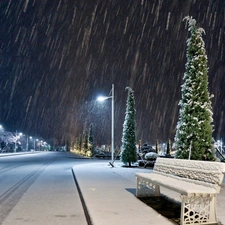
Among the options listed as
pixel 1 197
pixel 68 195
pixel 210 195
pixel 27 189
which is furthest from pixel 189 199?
pixel 27 189

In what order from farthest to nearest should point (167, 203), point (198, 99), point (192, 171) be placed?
point (198, 99) → point (167, 203) → point (192, 171)

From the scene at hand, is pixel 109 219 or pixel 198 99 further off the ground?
pixel 198 99

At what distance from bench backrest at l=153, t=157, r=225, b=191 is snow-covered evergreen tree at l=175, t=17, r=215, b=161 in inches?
188

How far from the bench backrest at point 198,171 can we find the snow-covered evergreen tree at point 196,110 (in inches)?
188

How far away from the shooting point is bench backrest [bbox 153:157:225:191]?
22.5ft

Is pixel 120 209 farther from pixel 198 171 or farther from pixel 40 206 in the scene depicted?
pixel 40 206

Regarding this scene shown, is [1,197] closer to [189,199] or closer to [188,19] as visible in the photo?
[189,199]

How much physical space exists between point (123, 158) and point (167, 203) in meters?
17.2

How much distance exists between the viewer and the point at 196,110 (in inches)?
594

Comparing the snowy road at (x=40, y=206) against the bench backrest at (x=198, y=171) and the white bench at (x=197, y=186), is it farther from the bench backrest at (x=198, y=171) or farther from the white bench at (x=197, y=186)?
the bench backrest at (x=198, y=171)

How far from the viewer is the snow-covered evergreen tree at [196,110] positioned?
14977mm

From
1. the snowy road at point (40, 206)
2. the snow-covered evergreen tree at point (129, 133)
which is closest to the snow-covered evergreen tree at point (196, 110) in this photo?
the snowy road at point (40, 206)

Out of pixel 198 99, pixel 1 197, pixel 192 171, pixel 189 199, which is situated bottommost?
pixel 1 197

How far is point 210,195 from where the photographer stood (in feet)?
21.6
